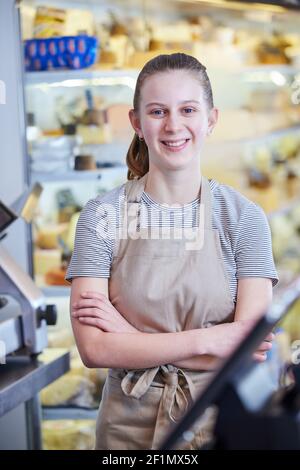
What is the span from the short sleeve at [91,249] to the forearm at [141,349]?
0.17m

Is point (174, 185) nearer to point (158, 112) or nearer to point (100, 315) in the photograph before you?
point (158, 112)

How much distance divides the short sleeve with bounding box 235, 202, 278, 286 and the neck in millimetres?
146

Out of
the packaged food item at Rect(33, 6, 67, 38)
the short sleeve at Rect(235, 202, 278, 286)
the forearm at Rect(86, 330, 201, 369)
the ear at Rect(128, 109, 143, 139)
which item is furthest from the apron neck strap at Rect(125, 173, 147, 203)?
the packaged food item at Rect(33, 6, 67, 38)

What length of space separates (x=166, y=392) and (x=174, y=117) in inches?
26.0

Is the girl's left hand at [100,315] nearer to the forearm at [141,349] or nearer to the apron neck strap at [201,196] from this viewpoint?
the forearm at [141,349]

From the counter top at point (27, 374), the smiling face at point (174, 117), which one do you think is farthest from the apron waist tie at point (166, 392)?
the smiling face at point (174, 117)

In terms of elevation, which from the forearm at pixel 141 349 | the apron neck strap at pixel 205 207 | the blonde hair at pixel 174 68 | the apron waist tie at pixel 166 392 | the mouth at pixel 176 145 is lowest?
the apron waist tie at pixel 166 392

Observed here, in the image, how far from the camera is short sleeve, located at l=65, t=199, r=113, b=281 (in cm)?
203

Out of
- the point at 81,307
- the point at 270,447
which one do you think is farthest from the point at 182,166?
the point at 270,447

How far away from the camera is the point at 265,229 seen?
2.06 meters

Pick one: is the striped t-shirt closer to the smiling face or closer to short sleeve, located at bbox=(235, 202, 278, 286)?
short sleeve, located at bbox=(235, 202, 278, 286)

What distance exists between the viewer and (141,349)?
6.26 feet

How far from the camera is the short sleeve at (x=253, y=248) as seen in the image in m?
2.02

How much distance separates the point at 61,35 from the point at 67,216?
74 cm
